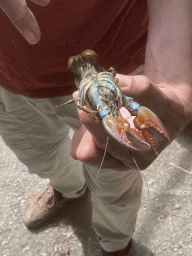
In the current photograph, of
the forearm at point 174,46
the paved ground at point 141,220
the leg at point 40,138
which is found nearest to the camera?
the forearm at point 174,46

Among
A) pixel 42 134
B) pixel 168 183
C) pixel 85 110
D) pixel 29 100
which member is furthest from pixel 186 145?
pixel 85 110

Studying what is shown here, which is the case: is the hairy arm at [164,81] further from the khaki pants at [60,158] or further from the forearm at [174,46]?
the khaki pants at [60,158]

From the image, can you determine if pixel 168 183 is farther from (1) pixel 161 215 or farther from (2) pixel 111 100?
(2) pixel 111 100

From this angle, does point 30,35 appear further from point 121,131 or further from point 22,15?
point 121,131

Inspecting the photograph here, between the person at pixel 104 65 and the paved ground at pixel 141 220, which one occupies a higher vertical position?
the person at pixel 104 65

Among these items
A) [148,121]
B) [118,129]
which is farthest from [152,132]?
[118,129]

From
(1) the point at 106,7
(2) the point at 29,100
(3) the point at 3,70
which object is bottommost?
(2) the point at 29,100

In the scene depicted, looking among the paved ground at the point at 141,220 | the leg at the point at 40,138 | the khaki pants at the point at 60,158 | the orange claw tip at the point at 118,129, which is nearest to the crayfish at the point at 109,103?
the orange claw tip at the point at 118,129
